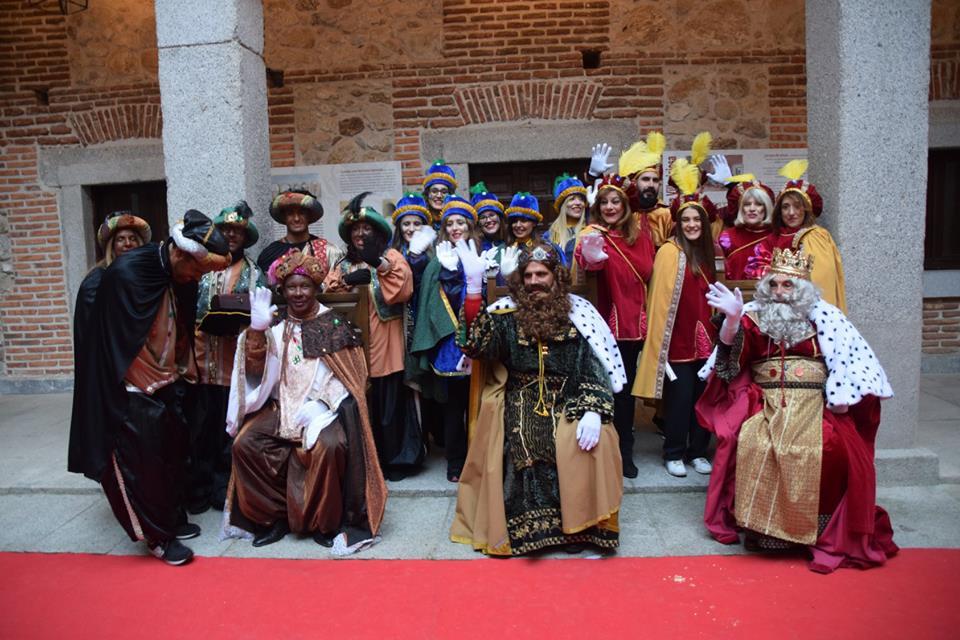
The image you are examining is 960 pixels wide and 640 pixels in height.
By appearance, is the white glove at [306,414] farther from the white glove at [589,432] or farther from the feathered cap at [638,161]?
the feathered cap at [638,161]

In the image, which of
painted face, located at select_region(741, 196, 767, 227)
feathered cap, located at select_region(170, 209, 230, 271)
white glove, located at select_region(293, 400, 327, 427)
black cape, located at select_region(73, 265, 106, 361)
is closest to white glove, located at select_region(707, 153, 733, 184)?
painted face, located at select_region(741, 196, 767, 227)

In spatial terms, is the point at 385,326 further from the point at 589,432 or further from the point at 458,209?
the point at 589,432

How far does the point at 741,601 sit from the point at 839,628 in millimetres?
380

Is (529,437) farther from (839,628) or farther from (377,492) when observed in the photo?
(839,628)

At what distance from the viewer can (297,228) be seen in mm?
4371

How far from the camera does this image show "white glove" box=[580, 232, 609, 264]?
3.96 metres

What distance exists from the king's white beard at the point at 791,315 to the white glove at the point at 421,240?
199 centimetres

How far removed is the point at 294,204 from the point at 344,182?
2886 millimetres

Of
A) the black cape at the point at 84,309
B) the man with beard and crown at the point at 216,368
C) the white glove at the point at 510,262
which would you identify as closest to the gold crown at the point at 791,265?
the white glove at the point at 510,262

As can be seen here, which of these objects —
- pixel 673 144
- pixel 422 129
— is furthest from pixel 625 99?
pixel 422 129

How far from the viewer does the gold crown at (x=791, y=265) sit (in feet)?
11.3

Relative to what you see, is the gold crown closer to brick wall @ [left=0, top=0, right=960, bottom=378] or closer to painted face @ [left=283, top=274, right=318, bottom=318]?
painted face @ [left=283, top=274, right=318, bottom=318]

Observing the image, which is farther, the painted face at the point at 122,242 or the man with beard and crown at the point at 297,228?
the man with beard and crown at the point at 297,228

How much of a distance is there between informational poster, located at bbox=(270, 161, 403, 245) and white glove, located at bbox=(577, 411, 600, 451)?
13.7 ft
